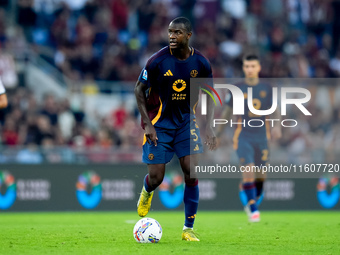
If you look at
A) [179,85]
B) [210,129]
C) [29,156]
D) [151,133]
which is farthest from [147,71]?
[29,156]

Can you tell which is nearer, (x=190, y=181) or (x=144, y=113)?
(x=144, y=113)

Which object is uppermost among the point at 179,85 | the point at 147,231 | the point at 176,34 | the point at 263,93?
the point at 176,34

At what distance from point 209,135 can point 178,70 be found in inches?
36.3

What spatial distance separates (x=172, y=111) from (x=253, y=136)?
4203mm

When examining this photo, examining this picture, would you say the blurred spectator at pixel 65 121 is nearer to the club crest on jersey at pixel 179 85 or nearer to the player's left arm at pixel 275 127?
the player's left arm at pixel 275 127

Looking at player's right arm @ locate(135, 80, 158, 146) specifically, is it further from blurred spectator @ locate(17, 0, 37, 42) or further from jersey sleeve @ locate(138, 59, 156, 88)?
blurred spectator @ locate(17, 0, 37, 42)

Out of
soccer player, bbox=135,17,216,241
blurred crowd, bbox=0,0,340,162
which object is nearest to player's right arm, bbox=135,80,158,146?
soccer player, bbox=135,17,216,241

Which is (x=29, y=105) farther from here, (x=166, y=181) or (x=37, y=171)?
(x=166, y=181)

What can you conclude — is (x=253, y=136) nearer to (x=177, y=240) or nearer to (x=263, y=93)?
(x=263, y=93)

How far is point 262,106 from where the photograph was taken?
12.9 meters

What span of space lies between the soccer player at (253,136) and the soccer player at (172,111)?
3.72m

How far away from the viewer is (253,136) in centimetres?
1281

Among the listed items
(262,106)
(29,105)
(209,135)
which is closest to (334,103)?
(262,106)

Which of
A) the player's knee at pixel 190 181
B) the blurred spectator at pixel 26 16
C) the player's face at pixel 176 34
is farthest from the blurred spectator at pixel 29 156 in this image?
the player's face at pixel 176 34
